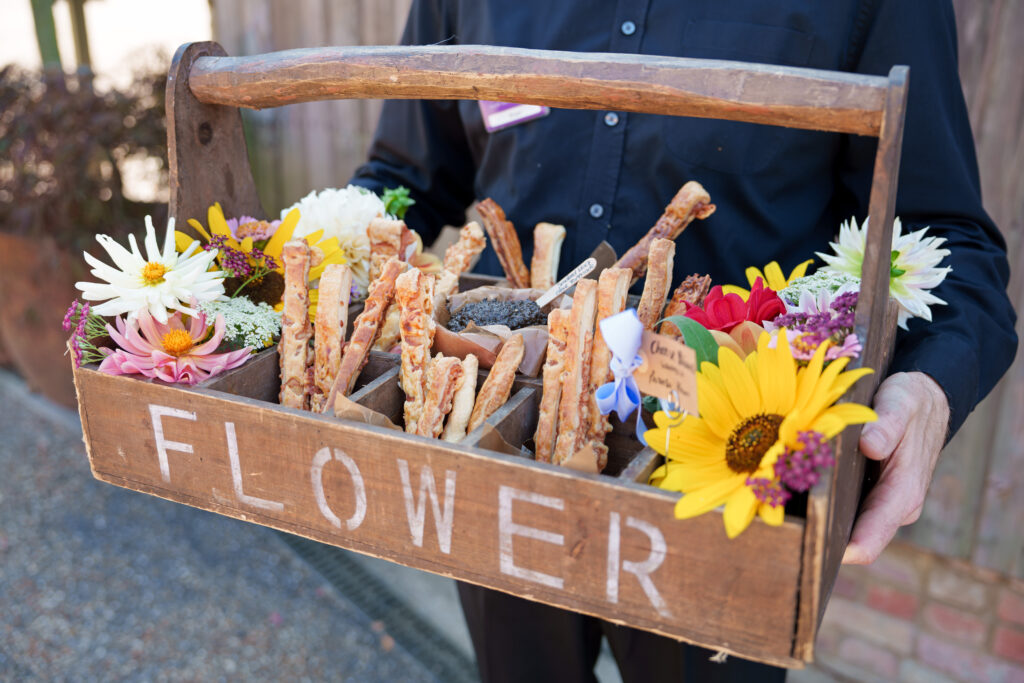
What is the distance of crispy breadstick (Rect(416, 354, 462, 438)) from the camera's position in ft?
2.92

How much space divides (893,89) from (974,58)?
1.30 m

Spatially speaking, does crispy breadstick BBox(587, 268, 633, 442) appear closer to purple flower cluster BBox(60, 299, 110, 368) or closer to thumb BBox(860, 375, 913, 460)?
thumb BBox(860, 375, 913, 460)

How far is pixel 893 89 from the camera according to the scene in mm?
674

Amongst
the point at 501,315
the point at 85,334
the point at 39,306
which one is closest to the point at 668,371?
the point at 501,315

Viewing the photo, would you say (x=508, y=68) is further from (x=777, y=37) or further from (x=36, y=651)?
(x=36, y=651)

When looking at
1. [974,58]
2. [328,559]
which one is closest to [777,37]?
[974,58]

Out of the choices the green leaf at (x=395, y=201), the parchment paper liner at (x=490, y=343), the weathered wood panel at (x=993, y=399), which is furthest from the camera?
the weathered wood panel at (x=993, y=399)

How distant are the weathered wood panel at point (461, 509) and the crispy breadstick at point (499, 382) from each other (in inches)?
5.8

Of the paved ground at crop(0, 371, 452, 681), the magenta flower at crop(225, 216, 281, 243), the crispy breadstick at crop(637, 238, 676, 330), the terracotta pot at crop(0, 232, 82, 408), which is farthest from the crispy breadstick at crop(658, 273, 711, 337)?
the terracotta pot at crop(0, 232, 82, 408)

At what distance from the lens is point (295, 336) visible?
1.00 meters

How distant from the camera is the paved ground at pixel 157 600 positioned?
230 cm

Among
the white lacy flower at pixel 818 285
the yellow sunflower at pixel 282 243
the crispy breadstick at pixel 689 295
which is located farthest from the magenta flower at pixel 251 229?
the white lacy flower at pixel 818 285

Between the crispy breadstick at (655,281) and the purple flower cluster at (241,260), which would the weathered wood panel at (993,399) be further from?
the purple flower cluster at (241,260)

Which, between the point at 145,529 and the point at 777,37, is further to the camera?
the point at 145,529
